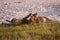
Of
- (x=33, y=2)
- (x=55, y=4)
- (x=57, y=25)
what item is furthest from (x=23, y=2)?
(x=57, y=25)

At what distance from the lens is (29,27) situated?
430 cm

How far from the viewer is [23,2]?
9.29m

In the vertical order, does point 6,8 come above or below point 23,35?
below

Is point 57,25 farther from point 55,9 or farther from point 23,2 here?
point 23,2

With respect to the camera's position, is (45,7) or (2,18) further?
(45,7)

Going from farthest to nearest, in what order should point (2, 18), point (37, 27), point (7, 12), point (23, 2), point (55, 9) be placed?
1. point (23, 2)
2. point (55, 9)
3. point (7, 12)
4. point (2, 18)
5. point (37, 27)

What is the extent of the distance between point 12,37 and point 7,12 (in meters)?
4.39

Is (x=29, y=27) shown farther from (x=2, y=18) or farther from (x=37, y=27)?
(x=2, y=18)

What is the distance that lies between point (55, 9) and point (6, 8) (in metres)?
1.58

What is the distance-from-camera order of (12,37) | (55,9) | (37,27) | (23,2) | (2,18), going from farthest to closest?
(23,2) < (55,9) < (2,18) < (37,27) < (12,37)

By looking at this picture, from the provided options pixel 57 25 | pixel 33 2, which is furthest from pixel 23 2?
pixel 57 25

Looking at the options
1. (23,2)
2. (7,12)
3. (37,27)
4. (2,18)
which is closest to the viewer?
(37,27)

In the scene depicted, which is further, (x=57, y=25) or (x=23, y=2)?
(x=23, y=2)

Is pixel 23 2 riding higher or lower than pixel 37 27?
lower
